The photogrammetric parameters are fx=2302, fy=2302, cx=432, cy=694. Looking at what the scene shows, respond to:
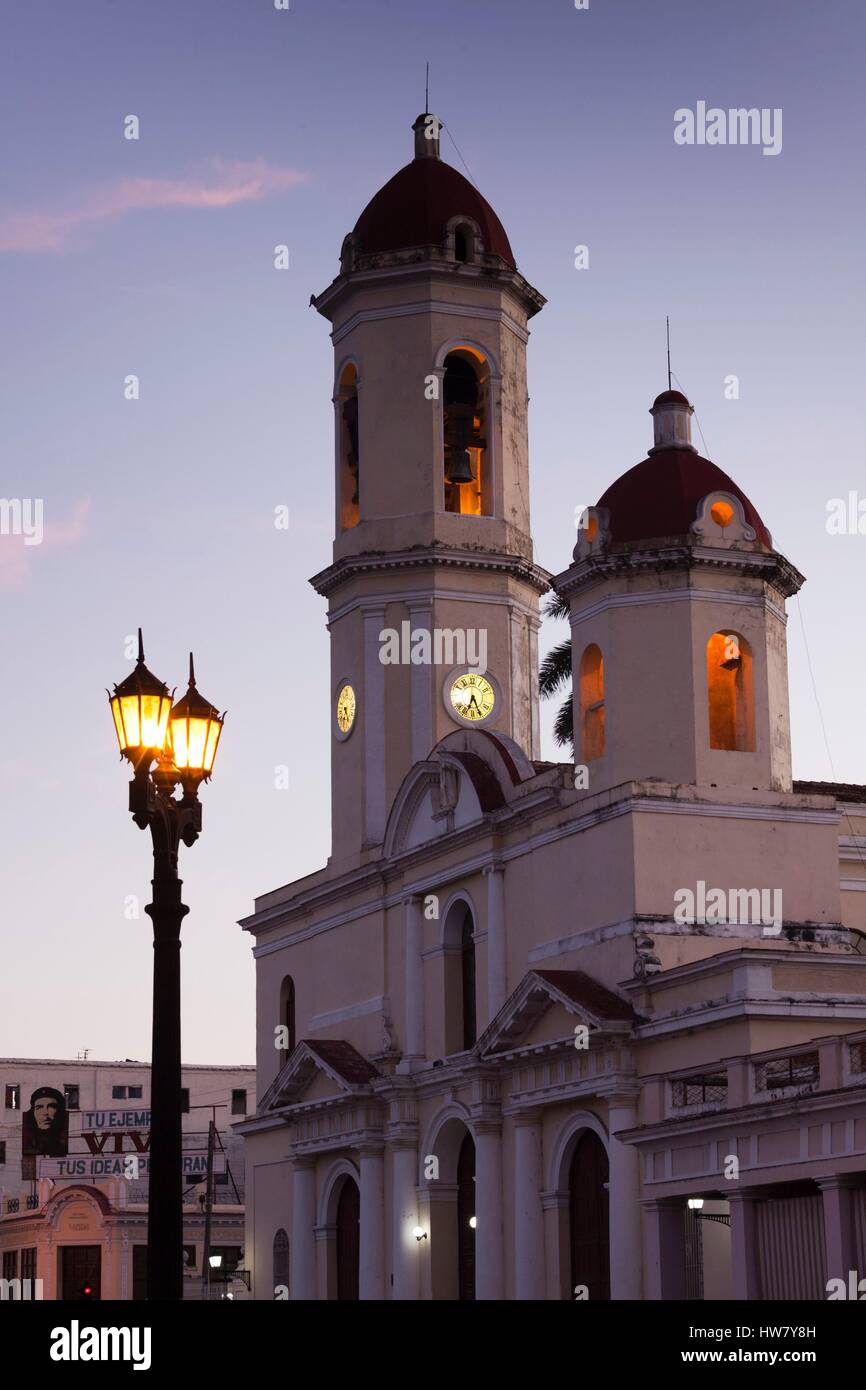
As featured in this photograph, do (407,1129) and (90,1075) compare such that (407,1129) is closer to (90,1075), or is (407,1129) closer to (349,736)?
(349,736)

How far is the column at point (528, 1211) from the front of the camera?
1346 inches

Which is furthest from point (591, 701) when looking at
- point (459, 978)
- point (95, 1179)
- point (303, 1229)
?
point (95, 1179)

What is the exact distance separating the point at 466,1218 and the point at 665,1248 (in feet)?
34.3

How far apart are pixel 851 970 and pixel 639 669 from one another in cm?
597

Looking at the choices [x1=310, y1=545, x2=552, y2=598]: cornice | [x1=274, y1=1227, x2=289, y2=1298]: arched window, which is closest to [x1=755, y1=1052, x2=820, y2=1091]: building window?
[x1=310, y1=545, x2=552, y2=598]: cornice

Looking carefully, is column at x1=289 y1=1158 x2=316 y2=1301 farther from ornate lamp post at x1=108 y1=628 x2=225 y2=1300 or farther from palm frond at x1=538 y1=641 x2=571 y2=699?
ornate lamp post at x1=108 y1=628 x2=225 y2=1300

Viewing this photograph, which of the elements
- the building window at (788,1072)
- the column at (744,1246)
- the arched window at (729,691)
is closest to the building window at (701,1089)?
the building window at (788,1072)

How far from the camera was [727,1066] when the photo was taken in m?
27.4

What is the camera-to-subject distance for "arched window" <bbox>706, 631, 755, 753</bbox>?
3491 cm

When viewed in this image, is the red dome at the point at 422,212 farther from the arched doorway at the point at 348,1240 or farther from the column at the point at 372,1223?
the arched doorway at the point at 348,1240

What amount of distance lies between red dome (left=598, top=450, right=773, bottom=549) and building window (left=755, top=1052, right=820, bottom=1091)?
33.9 feet

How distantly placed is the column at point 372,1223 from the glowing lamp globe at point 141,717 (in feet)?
81.4

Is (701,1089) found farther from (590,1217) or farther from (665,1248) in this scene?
(590,1217)

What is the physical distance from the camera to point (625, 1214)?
31.3 metres
